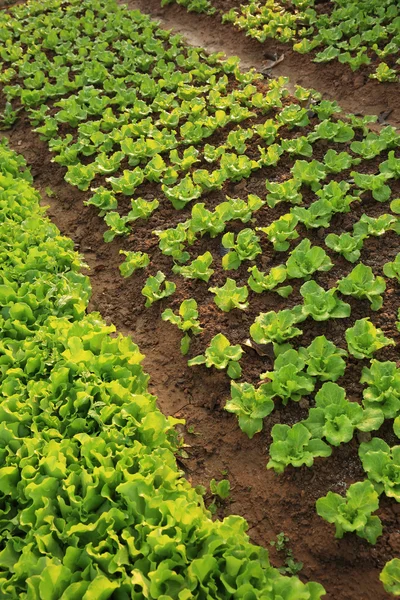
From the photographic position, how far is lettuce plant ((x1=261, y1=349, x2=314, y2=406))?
4.10 m

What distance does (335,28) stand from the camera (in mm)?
8836

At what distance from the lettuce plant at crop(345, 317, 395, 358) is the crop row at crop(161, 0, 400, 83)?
194 inches

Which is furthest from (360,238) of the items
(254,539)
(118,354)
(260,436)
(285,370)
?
(254,539)

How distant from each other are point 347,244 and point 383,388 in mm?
1684

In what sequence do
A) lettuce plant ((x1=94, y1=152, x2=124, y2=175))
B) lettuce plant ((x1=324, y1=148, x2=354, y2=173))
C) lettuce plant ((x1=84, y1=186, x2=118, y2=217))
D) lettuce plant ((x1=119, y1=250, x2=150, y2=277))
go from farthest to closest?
1. lettuce plant ((x1=94, y1=152, x2=124, y2=175))
2. lettuce plant ((x1=84, y1=186, x2=118, y2=217))
3. lettuce plant ((x1=324, y1=148, x2=354, y2=173))
4. lettuce plant ((x1=119, y1=250, x2=150, y2=277))

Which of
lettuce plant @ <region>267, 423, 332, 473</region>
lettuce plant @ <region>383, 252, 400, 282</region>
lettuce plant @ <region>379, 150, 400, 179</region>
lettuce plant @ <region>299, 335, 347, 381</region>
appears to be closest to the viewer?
lettuce plant @ <region>267, 423, 332, 473</region>

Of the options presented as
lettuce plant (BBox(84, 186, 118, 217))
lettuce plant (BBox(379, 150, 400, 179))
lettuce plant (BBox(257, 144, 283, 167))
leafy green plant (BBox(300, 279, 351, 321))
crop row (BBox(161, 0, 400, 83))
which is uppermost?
crop row (BBox(161, 0, 400, 83))

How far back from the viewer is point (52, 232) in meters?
6.01

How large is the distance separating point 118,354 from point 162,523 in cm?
157

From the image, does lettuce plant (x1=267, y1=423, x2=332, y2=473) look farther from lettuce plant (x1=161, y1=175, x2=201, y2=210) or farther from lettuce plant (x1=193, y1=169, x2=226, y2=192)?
lettuce plant (x1=193, y1=169, x2=226, y2=192)

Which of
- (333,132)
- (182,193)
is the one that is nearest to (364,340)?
(182,193)

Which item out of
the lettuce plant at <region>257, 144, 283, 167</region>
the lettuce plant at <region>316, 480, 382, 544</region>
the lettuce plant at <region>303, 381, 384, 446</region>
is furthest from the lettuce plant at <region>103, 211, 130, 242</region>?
the lettuce plant at <region>316, 480, 382, 544</region>

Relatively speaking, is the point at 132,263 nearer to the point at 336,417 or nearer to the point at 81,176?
the point at 81,176

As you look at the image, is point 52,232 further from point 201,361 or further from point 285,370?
point 285,370
